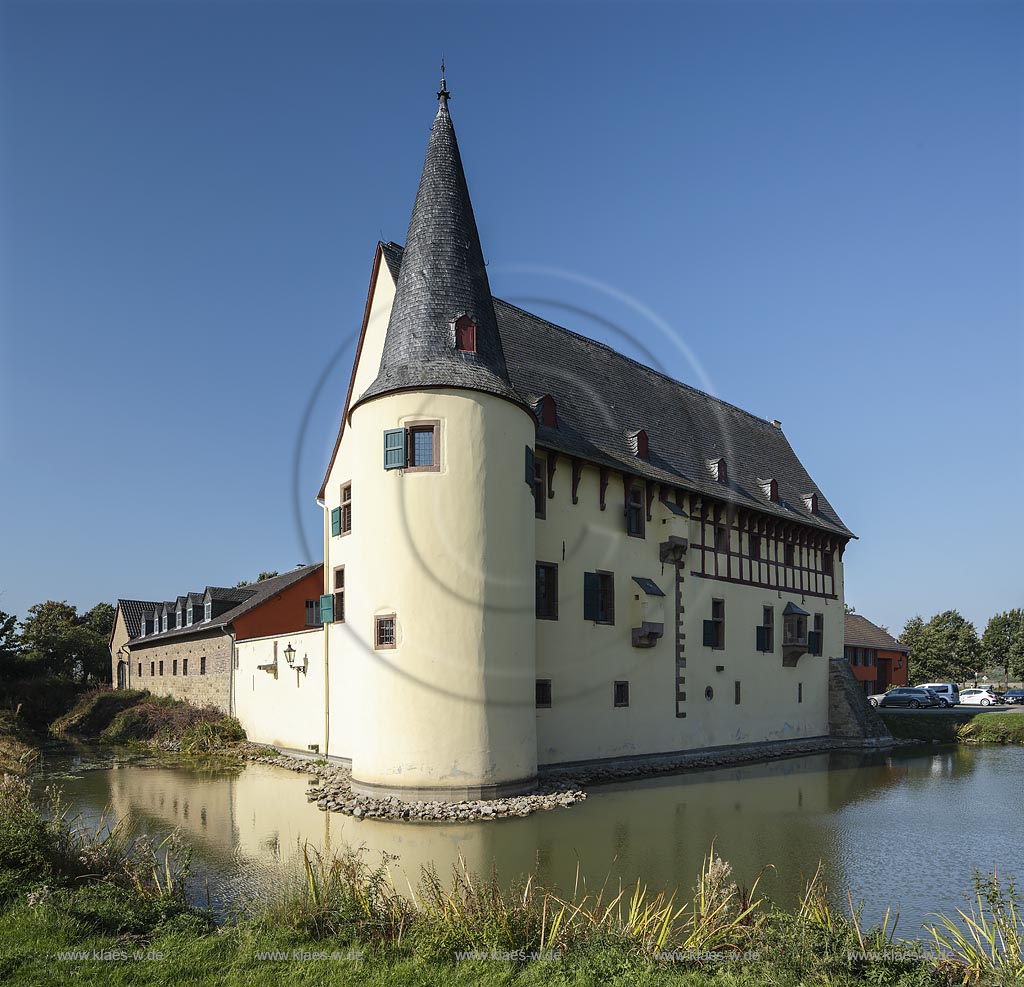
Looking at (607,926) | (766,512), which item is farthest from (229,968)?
(766,512)

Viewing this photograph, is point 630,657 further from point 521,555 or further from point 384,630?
point 384,630

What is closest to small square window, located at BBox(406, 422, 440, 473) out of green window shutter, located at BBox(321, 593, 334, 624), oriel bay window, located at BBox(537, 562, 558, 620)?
oriel bay window, located at BBox(537, 562, 558, 620)

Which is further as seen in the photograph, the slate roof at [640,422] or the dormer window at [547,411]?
the slate roof at [640,422]

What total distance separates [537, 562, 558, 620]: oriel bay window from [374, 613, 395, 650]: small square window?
425cm

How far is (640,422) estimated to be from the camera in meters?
26.3

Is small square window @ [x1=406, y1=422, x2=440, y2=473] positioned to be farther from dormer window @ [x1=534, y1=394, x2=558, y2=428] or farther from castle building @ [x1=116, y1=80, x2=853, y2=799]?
dormer window @ [x1=534, y1=394, x2=558, y2=428]

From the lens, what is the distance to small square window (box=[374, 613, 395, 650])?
683 inches

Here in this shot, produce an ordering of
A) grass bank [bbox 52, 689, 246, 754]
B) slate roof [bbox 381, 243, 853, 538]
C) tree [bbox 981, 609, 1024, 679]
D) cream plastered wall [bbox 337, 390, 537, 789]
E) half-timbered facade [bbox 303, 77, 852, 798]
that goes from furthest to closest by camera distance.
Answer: tree [bbox 981, 609, 1024, 679]
grass bank [bbox 52, 689, 246, 754]
slate roof [bbox 381, 243, 853, 538]
half-timbered facade [bbox 303, 77, 852, 798]
cream plastered wall [bbox 337, 390, 537, 789]

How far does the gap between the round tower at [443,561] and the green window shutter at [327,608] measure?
10.6 feet

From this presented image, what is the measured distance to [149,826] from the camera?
14.6 meters

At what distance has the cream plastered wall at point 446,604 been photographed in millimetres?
16812

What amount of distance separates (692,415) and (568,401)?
8.03 meters

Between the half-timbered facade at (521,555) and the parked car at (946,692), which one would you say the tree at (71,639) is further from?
the parked car at (946,692)

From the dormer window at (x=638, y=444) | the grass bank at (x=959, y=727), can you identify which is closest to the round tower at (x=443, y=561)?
the dormer window at (x=638, y=444)
